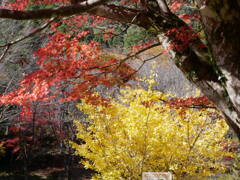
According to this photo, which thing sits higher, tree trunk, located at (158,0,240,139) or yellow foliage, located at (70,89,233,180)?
tree trunk, located at (158,0,240,139)

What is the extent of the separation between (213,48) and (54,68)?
7.39ft

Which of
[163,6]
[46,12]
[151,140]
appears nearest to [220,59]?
[163,6]

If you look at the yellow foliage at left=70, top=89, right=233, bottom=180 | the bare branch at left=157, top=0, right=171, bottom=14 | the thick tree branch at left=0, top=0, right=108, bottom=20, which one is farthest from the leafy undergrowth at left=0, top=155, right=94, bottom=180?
the thick tree branch at left=0, top=0, right=108, bottom=20

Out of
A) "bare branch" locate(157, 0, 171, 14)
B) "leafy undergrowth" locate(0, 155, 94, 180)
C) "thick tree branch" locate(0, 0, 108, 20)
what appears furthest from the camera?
"leafy undergrowth" locate(0, 155, 94, 180)

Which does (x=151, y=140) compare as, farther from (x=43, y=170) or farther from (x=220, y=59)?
(x=43, y=170)

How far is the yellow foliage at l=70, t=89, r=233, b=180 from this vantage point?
5148mm

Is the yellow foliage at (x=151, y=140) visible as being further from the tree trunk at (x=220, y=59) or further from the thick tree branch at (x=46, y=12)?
the thick tree branch at (x=46, y=12)

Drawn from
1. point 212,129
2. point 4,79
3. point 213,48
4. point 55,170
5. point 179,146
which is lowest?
point 55,170

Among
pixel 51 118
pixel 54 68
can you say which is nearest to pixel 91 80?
pixel 54 68

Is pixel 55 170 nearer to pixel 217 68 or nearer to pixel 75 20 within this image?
pixel 75 20

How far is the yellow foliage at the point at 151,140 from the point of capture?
515 centimetres

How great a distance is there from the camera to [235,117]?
2570 mm

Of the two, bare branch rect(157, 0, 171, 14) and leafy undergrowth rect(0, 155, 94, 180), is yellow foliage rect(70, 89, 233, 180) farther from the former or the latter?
leafy undergrowth rect(0, 155, 94, 180)

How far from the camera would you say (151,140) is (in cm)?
506
